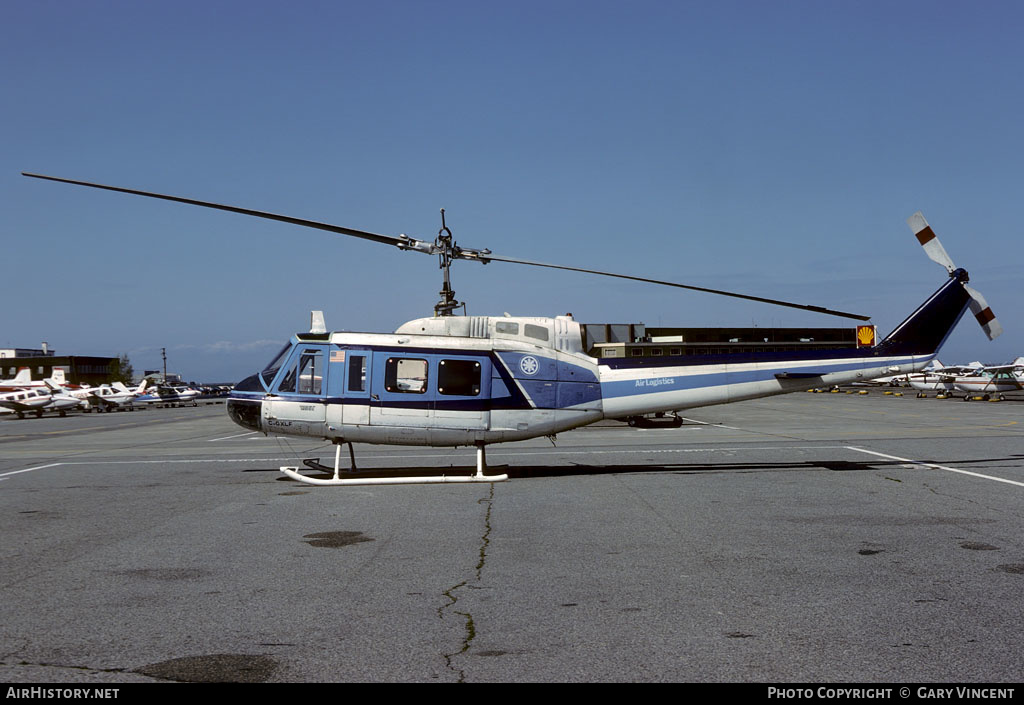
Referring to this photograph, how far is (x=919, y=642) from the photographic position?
545cm

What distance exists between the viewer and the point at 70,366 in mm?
157125

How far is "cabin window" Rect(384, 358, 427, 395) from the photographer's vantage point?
15297 mm

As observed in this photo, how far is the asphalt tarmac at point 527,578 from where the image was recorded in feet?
17.0

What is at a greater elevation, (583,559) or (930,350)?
(930,350)

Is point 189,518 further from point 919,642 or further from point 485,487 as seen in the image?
Answer: point 919,642

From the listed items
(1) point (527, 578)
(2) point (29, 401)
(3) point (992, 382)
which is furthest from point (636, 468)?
(2) point (29, 401)

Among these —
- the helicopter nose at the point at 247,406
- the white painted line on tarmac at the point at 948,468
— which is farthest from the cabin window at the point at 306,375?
the white painted line on tarmac at the point at 948,468

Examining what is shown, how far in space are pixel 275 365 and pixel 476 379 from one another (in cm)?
415

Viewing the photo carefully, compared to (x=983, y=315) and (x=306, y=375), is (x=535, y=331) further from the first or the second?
(x=983, y=315)

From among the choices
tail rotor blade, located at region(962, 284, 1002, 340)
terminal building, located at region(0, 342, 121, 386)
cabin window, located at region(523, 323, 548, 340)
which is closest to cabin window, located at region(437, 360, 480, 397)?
cabin window, located at region(523, 323, 548, 340)

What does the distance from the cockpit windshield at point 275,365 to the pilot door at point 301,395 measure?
6.1 inches

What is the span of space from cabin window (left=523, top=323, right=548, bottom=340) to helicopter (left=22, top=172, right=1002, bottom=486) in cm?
2

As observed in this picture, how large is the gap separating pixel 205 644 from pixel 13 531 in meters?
6.65
